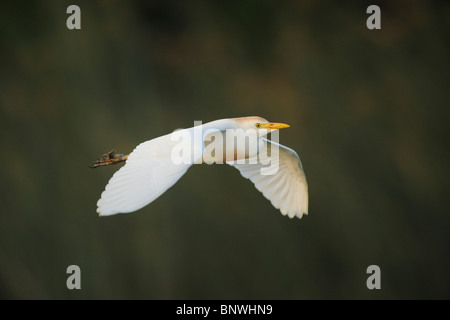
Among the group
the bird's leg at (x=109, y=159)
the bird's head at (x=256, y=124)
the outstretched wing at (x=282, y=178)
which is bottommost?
the outstretched wing at (x=282, y=178)

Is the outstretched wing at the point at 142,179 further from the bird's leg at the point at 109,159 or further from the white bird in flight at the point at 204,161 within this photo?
the bird's leg at the point at 109,159

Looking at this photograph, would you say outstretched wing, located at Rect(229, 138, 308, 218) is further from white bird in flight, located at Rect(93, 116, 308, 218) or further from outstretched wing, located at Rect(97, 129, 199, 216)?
outstretched wing, located at Rect(97, 129, 199, 216)

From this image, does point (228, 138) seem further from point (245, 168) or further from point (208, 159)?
point (245, 168)

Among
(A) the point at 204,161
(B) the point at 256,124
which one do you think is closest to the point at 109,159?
(A) the point at 204,161

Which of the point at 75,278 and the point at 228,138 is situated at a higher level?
the point at 228,138

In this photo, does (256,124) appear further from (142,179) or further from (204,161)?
(142,179)

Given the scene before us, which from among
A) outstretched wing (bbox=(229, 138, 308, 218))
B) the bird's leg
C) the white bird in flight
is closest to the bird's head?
the white bird in flight

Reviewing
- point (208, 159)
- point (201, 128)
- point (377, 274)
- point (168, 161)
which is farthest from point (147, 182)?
point (377, 274)

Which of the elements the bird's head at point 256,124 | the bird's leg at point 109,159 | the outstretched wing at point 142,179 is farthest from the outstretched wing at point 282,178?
the outstretched wing at point 142,179
